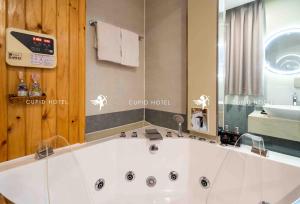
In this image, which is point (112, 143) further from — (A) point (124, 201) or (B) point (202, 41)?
(B) point (202, 41)

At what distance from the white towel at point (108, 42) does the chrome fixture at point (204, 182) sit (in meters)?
1.29

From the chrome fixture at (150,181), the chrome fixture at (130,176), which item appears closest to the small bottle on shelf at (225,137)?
the chrome fixture at (150,181)

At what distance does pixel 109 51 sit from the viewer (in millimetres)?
Answer: 1635

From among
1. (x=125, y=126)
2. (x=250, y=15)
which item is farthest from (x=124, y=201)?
(x=250, y=15)

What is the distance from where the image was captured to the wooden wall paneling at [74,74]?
1325 millimetres

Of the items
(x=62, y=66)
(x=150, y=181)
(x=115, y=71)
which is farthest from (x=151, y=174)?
(x=62, y=66)

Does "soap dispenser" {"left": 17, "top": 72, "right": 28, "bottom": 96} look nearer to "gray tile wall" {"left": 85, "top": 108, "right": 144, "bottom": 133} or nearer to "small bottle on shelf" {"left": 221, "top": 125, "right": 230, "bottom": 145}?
"gray tile wall" {"left": 85, "top": 108, "right": 144, "bottom": 133}

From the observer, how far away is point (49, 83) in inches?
48.1

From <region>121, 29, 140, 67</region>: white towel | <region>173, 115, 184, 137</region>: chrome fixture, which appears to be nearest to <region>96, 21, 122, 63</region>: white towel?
<region>121, 29, 140, 67</region>: white towel

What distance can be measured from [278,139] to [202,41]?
1.00 metres

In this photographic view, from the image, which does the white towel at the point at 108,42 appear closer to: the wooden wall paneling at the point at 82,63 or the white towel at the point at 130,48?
the white towel at the point at 130,48

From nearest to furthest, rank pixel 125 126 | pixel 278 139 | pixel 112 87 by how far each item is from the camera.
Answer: pixel 278 139 → pixel 112 87 → pixel 125 126

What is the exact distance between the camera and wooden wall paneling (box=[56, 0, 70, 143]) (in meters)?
1.25

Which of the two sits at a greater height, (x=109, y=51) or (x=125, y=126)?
(x=109, y=51)
